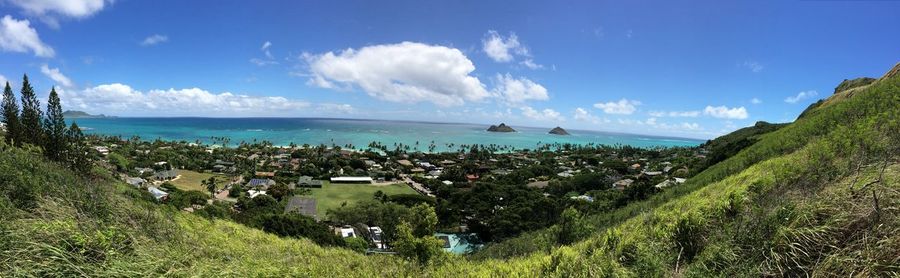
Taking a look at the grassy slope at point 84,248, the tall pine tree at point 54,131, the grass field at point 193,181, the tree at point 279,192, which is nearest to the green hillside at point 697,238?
the grassy slope at point 84,248

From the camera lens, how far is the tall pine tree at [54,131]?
24.8m

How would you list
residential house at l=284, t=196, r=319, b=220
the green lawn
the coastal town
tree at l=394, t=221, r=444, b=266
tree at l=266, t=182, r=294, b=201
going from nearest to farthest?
1. tree at l=394, t=221, r=444, b=266
2. the coastal town
3. residential house at l=284, t=196, r=319, b=220
4. the green lawn
5. tree at l=266, t=182, r=294, b=201

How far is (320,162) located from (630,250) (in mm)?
72897

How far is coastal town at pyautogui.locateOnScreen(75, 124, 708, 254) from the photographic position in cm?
3266

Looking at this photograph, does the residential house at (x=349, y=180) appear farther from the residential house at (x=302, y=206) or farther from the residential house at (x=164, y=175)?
the residential house at (x=164, y=175)

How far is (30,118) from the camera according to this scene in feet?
82.1

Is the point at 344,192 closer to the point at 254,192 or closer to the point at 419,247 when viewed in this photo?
the point at 254,192

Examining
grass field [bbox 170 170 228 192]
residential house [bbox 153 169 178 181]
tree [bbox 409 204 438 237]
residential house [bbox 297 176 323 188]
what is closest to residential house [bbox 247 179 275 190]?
residential house [bbox 297 176 323 188]

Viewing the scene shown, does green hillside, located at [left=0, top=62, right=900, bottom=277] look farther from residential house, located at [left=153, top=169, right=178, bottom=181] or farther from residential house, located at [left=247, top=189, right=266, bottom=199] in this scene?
residential house, located at [left=153, top=169, right=178, bottom=181]

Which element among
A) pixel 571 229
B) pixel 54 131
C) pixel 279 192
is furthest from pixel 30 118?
pixel 571 229

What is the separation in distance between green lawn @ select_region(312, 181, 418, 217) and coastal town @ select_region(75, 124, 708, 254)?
135 mm

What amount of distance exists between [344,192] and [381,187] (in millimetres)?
6211

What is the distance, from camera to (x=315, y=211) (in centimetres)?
4075

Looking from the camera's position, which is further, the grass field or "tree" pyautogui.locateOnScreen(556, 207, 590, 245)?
the grass field
